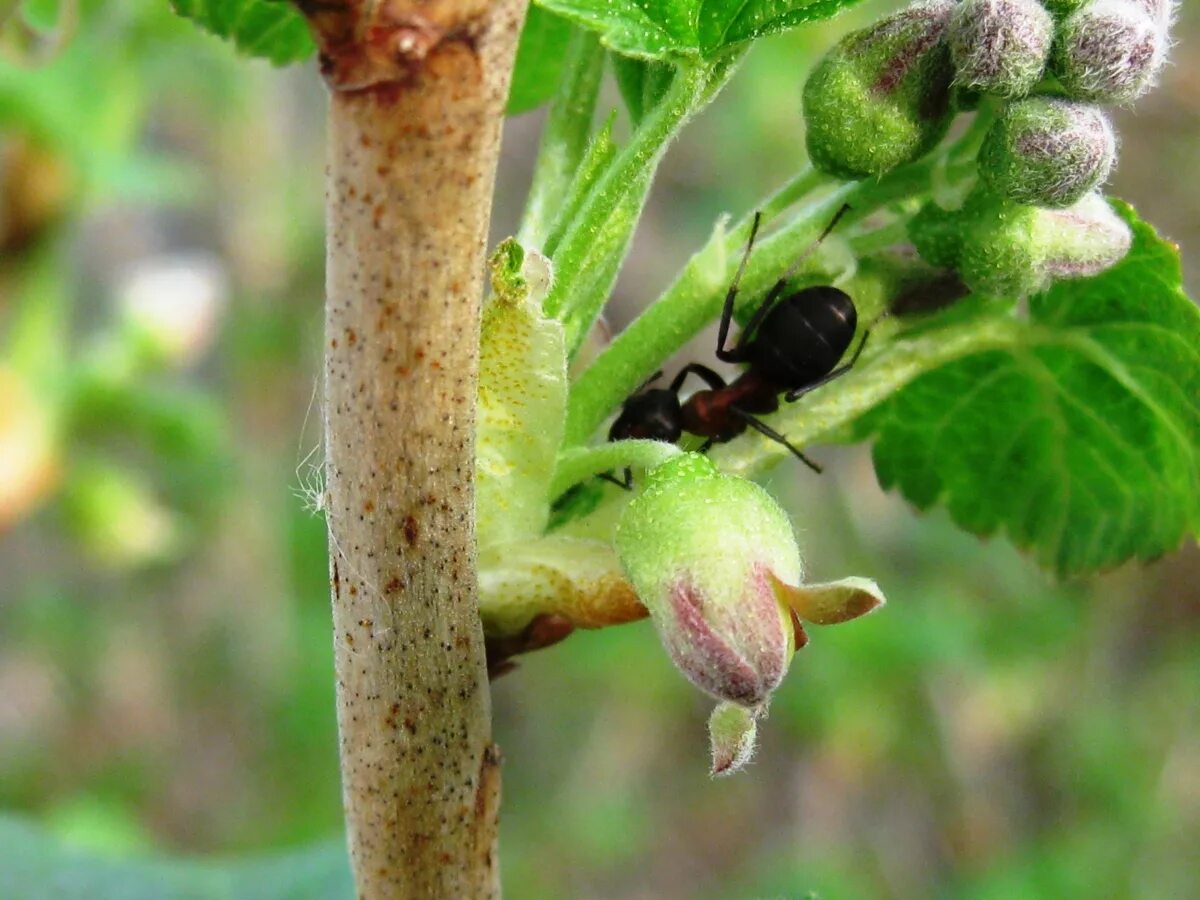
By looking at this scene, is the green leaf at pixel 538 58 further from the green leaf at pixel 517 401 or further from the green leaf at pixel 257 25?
the green leaf at pixel 517 401

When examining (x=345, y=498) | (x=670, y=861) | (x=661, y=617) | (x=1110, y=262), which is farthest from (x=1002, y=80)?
(x=670, y=861)

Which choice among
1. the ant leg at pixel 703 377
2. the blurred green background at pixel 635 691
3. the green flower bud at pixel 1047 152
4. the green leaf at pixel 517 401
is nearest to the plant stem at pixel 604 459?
the green leaf at pixel 517 401

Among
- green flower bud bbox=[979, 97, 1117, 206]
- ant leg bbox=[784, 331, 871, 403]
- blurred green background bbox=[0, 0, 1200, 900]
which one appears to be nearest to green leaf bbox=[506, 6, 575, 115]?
ant leg bbox=[784, 331, 871, 403]

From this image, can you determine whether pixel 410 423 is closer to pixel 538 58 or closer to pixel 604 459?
pixel 604 459

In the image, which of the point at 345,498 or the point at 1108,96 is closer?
the point at 345,498

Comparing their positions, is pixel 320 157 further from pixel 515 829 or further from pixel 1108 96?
pixel 1108 96

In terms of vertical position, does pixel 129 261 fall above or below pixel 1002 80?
below

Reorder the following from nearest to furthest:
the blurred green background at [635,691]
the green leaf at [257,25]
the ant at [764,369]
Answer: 1. the ant at [764,369]
2. the green leaf at [257,25]
3. the blurred green background at [635,691]
